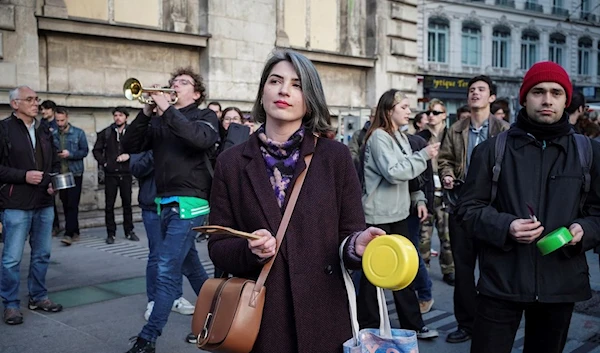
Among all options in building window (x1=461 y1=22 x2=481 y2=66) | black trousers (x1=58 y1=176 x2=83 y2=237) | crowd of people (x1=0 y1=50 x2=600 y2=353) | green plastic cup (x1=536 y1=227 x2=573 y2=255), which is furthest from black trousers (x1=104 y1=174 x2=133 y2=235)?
building window (x1=461 y1=22 x2=481 y2=66)

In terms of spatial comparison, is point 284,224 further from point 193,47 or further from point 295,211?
point 193,47

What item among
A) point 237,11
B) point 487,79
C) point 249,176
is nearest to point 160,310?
point 249,176

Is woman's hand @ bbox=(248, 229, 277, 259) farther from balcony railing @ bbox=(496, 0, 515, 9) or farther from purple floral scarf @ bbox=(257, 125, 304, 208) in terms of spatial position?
balcony railing @ bbox=(496, 0, 515, 9)

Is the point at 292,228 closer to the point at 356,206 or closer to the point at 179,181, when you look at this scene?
the point at 356,206

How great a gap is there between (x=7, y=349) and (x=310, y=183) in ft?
12.1

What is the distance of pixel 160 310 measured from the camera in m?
4.77

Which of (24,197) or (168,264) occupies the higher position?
(24,197)

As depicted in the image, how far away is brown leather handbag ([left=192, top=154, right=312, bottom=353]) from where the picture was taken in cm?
247

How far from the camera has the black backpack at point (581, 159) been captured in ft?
11.0

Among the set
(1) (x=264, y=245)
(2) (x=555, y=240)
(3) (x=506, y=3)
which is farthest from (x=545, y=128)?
(3) (x=506, y=3)

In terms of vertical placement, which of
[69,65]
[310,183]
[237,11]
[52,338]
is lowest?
[52,338]

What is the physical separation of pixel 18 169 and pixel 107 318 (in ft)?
5.31

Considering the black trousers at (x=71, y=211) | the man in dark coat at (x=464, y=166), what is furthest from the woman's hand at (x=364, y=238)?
the black trousers at (x=71, y=211)

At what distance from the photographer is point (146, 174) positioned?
6.01 metres
